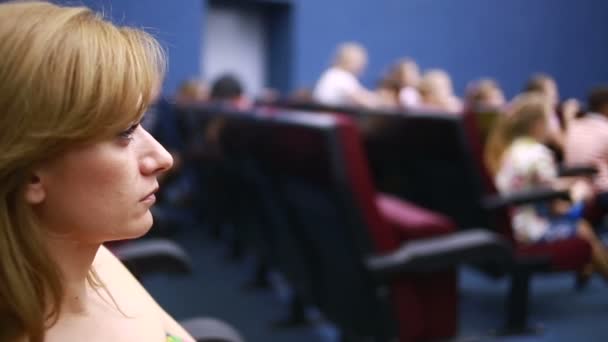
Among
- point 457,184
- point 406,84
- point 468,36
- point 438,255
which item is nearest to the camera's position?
point 438,255

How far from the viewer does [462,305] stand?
261cm

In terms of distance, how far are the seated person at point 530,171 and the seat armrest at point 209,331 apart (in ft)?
5.21

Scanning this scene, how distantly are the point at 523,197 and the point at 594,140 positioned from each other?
1.17 meters

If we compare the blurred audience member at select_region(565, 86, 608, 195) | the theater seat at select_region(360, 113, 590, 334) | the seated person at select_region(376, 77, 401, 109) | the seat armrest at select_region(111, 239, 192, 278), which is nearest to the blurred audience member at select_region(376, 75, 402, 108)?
the seated person at select_region(376, 77, 401, 109)

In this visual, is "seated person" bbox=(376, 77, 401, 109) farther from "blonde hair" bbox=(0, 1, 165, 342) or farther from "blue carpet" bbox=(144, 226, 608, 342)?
"blonde hair" bbox=(0, 1, 165, 342)

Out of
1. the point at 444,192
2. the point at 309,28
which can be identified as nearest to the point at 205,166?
the point at 444,192

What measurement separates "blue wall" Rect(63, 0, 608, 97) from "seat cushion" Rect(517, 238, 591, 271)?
16.6 feet

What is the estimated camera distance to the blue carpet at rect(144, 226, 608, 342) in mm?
2303

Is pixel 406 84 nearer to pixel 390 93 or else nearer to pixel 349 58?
pixel 390 93

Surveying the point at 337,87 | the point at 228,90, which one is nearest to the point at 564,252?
the point at 228,90

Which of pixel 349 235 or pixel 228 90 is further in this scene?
pixel 228 90

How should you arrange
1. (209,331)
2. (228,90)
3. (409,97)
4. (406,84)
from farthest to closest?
(406,84)
(409,97)
(228,90)
(209,331)

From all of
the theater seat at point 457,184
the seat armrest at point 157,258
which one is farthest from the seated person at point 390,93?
the seat armrest at point 157,258

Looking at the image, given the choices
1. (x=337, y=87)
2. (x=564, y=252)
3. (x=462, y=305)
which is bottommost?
(x=462, y=305)
